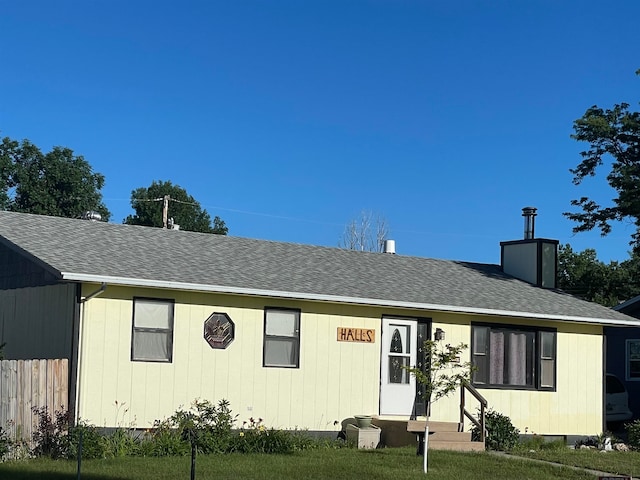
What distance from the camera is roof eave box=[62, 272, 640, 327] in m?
16.3

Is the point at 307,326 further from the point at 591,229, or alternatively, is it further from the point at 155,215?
the point at 155,215

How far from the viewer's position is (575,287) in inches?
1907

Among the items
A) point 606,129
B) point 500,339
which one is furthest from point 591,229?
point 500,339

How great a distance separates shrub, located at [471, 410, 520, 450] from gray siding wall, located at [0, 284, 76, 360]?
8457mm

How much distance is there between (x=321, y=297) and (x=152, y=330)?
11.2 feet

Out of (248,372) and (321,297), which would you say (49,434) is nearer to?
(248,372)

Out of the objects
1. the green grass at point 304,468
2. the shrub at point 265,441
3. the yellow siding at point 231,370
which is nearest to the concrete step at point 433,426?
the green grass at point 304,468

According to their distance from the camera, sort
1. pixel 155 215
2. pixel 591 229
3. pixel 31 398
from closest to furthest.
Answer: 1. pixel 31 398
2. pixel 591 229
3. pixel 155 215

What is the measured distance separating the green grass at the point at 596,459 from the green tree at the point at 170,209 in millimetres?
37924

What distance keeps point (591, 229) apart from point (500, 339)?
1357 cm

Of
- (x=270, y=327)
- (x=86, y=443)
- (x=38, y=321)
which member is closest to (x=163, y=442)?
(x=86, y=443)

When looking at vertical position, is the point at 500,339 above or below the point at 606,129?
below

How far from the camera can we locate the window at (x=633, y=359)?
28367 mm

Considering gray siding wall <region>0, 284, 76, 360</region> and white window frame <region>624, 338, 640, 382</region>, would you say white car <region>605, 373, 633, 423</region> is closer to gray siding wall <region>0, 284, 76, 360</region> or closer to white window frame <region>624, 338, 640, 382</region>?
white window frame <region>624, 338, 640, 382</region>
